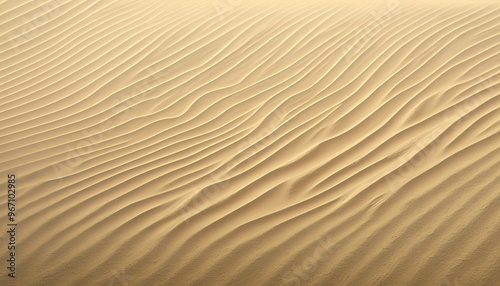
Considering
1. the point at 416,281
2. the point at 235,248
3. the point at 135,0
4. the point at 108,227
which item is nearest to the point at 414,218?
the point at 416,281

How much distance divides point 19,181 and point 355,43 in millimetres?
3483

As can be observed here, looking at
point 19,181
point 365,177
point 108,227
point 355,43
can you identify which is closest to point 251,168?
point 365,177

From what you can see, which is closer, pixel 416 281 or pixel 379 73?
pixel 416 281

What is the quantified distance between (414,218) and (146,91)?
300 cm

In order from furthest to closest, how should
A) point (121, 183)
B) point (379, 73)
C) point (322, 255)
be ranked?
1. point (379, 73)
2. point (121, 183)
3. point (322, 255)

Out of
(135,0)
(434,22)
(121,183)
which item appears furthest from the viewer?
(135,0)

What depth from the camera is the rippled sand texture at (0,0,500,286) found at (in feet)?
8.42

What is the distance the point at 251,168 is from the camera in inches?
132

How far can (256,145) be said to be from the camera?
12.0 ft

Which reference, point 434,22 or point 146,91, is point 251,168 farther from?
point 434,22

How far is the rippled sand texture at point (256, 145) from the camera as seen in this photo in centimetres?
257

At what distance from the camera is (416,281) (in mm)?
2316

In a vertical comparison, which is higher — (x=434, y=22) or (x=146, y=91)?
(x=434, y=22)

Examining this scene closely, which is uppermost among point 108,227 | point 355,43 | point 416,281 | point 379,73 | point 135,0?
point 135,0
